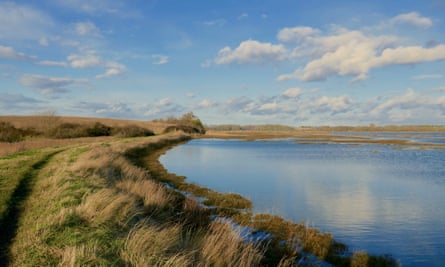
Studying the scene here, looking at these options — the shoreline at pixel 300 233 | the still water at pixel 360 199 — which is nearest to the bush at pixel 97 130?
the still water at pixel 360 199

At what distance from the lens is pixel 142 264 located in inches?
239

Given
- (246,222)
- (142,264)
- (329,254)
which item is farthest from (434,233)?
(142,264)

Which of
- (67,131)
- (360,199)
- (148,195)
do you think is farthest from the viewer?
(67,131)

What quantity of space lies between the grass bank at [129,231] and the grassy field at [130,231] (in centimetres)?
2

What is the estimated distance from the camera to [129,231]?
26.6ft

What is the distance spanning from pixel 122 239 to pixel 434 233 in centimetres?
1093

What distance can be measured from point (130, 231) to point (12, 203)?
520 cm

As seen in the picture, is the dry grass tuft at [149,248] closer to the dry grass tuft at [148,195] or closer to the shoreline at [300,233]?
the shoreline at [300,233]

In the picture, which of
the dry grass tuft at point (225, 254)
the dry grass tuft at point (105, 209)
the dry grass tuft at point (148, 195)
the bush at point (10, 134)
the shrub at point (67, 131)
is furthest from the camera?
the shrub at point (67, 131)

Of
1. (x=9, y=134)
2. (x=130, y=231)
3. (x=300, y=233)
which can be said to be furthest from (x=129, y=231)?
(x=9, y=134)

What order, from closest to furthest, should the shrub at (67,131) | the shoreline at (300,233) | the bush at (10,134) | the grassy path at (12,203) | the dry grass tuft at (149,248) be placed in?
the dry grass tuft at (149,248)
the grassy path at (12,203)
the shoreline at (300,233)
the bush at (10,134)
the shrub at (67,131)

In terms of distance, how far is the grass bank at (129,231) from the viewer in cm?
656

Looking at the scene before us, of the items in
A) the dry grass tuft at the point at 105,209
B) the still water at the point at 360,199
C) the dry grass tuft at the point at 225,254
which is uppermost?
the dry grass tuft at the point at 105,209

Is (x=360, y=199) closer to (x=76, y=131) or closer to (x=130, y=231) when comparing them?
(x=130, y=231)
